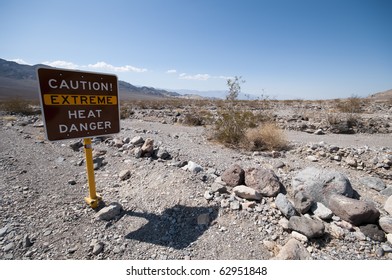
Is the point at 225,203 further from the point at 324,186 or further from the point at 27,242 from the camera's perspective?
the point at 27,242

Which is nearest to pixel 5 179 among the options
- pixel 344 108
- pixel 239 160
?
A: pixel 239 160

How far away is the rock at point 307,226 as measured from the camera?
2174 millimetres

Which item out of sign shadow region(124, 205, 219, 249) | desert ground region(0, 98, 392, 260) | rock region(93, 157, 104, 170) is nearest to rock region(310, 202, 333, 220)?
desert ground region(0, 98, 392, 260)

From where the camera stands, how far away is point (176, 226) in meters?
2.51

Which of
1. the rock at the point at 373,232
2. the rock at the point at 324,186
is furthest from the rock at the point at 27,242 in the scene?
the rock at the point at 373,232

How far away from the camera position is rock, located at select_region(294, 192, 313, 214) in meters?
2.63

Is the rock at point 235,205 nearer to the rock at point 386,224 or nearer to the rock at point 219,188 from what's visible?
the rock at point 219,188

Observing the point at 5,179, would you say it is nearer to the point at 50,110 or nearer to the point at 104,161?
the point at 104,161

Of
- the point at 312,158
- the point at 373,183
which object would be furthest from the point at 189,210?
the point at 312,158

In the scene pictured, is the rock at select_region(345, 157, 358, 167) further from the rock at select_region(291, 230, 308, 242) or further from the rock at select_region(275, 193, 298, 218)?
the rock at select_region(291, 230, 308, 242)

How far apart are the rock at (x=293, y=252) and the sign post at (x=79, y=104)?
2.57m

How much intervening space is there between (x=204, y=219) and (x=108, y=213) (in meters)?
1.34

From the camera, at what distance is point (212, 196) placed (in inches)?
115
